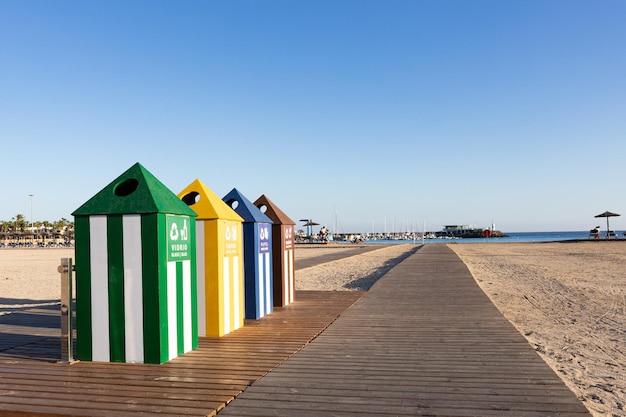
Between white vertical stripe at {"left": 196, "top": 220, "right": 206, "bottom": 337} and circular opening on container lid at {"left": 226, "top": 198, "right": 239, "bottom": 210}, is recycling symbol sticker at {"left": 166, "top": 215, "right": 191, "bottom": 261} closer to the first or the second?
white vertical stripe at {"left": 196, "top": 220, "right": 206, "bottom": 337}

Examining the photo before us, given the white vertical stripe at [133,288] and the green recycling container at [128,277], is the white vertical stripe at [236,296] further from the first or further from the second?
the white vertical stripe at [133,288]

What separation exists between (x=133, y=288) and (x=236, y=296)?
1.87m

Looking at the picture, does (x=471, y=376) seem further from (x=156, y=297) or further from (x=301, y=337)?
(x=156, y=297)

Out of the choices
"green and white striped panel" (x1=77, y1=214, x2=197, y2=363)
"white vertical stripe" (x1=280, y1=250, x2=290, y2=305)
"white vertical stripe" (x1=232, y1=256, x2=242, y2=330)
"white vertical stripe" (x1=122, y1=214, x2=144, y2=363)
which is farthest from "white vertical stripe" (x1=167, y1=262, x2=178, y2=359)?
"white vertical stripe" (x1=280, y1=250, x2=290, y2=305)

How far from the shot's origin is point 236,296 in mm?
6293

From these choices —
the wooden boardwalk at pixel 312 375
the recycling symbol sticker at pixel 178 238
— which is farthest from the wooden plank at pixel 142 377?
the recycling symbol sticker at pixel 178 238

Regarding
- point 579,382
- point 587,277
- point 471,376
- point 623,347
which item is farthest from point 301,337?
point 587,277

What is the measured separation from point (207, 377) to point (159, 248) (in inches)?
46.1

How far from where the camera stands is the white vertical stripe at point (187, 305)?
193 inches

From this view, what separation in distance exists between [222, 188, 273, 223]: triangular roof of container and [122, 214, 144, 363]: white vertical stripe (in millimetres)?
2407

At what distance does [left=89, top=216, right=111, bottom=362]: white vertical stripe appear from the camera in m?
4.63

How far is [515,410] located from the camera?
3.18 meters

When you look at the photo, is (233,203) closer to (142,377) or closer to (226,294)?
(226,294)

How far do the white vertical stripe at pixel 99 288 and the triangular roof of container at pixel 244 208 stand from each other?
2.45 metres
